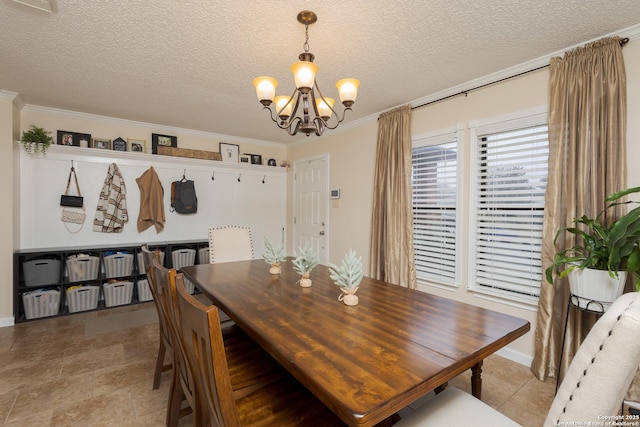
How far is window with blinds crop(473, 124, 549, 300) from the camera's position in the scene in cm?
245

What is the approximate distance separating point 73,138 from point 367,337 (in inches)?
174

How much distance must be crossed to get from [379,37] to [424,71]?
0.71 metres

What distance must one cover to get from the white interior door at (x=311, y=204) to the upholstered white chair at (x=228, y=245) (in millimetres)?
1253

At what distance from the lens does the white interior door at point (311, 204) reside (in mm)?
4672

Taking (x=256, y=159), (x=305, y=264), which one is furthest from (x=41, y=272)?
(x=305, y=264)

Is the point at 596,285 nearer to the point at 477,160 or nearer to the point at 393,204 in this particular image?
the point at 477,160

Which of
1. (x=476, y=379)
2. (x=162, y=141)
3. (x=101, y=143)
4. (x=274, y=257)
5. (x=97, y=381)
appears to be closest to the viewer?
(x=476, y=379)

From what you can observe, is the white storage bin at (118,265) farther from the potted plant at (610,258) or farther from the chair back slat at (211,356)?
the potted plant at (610,258)

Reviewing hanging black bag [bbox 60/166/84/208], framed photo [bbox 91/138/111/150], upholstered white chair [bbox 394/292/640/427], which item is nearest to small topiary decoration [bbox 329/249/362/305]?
upholstered white chair [bbox 394/292/640/427]

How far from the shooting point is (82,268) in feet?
11.7

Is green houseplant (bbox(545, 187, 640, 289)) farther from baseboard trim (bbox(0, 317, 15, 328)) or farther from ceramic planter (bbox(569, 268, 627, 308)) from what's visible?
baseboard trim (bbox(0, 317, 15, 328))

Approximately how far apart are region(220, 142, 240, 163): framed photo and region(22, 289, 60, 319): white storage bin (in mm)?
2756

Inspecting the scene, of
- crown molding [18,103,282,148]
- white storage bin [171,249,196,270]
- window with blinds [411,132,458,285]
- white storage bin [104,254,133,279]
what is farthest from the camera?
white storage bin [171,249,196,270]

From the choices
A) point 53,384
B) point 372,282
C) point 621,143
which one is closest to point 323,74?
point 372,282
